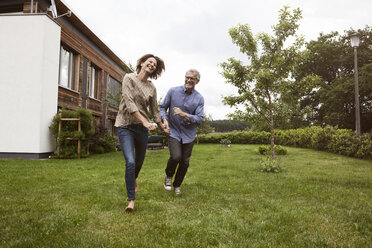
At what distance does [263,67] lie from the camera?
8.46 metres

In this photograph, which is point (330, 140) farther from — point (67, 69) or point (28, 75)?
point (28, 75)

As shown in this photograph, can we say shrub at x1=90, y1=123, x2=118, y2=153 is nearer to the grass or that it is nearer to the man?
the grass

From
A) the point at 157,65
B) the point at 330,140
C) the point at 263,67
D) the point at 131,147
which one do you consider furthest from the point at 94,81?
the point at 330,140

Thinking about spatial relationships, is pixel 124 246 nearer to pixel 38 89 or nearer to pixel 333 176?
pixel 333 176

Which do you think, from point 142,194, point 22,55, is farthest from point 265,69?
point 22,55

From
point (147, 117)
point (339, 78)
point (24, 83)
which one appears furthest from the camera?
point (339, 78)

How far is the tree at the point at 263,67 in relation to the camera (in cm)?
824

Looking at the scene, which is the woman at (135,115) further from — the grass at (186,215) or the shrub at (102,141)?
the shrub at (102,141)

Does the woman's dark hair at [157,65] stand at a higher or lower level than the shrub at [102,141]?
higher

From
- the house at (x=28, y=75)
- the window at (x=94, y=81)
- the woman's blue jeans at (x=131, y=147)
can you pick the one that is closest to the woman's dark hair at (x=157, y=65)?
the woman's blue jeans at (x=131, y=147)

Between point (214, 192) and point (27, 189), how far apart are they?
3516mm

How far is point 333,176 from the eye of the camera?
6.77 metres

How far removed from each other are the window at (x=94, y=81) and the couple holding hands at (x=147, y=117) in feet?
47.7

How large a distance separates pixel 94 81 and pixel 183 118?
51.1 ft
